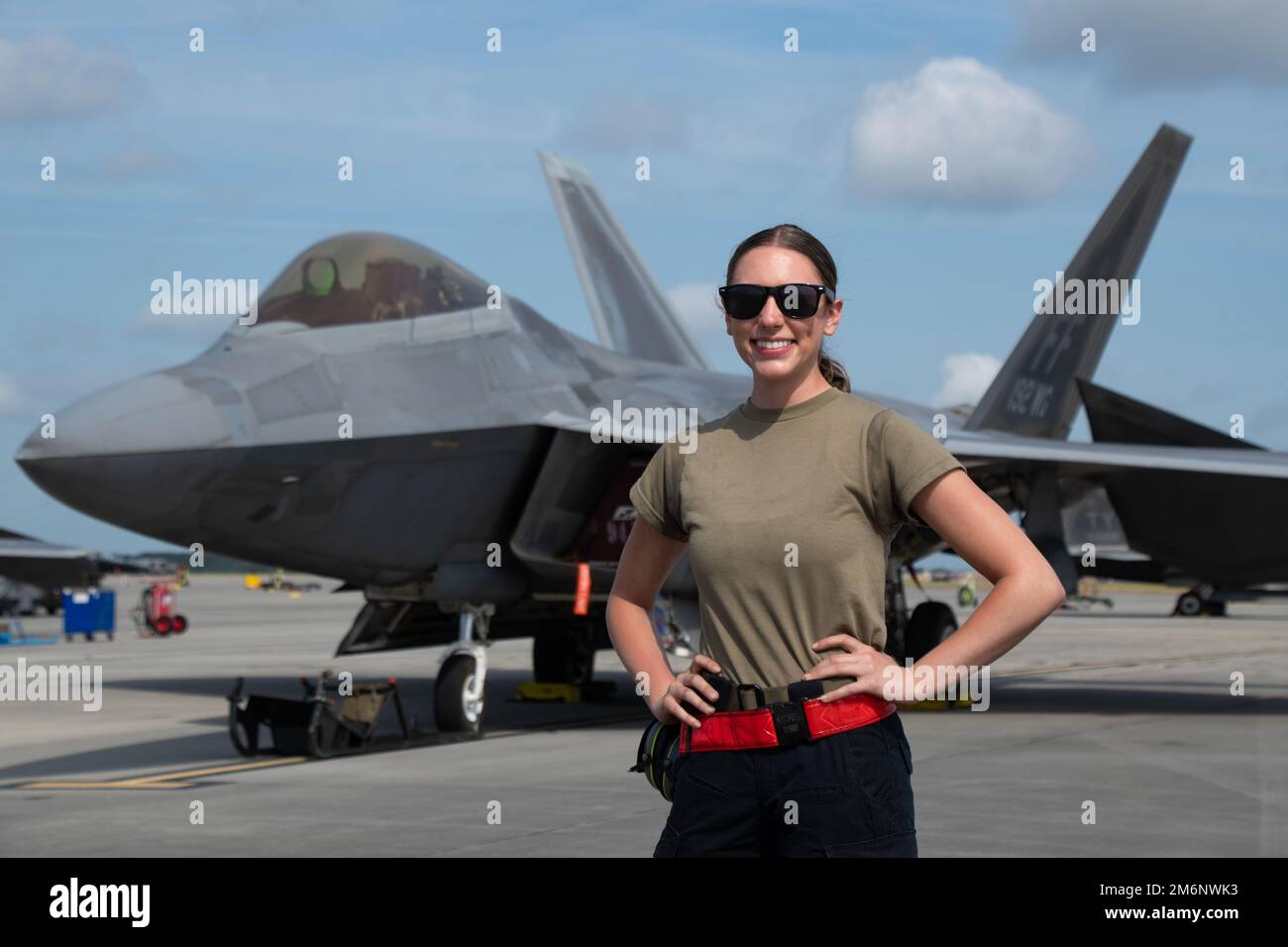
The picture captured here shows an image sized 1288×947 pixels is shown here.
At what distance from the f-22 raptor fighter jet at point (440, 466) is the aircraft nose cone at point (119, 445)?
0.04 ft

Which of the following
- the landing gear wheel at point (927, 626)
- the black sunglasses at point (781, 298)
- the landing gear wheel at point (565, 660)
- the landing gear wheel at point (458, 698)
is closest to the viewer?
the black sunglasses at point (781, 298)

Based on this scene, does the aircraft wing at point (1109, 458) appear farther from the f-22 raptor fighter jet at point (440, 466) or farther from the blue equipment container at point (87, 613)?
the blue equipment container at point (87, 613)

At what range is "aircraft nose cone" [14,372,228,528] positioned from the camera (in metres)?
9.20

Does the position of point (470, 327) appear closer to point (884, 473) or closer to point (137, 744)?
point (137, 744)

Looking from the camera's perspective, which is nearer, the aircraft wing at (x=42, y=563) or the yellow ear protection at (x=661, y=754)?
the yellow ear protection at (x=661, y=754)

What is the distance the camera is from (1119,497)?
1485cm

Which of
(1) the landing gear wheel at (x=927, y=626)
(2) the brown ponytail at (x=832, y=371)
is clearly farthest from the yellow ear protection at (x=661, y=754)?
(1) the landing gear wheel at (x=927, y=626)

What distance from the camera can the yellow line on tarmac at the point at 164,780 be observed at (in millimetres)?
8906

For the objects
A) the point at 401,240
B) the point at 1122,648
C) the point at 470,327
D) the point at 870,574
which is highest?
the point at 401,240

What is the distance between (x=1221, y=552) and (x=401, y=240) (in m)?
8.73

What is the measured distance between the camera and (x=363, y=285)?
Answer: 11008mm

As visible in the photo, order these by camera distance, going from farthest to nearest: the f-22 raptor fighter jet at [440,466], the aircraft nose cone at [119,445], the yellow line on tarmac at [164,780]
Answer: the f-22 raptor fighter jet at [440,466] → the aircraft nose cone at [119,445] → the yellow line on tarmac at [164,780]

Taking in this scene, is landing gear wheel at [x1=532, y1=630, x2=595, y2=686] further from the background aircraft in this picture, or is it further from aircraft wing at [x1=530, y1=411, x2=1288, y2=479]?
the background aircraft
